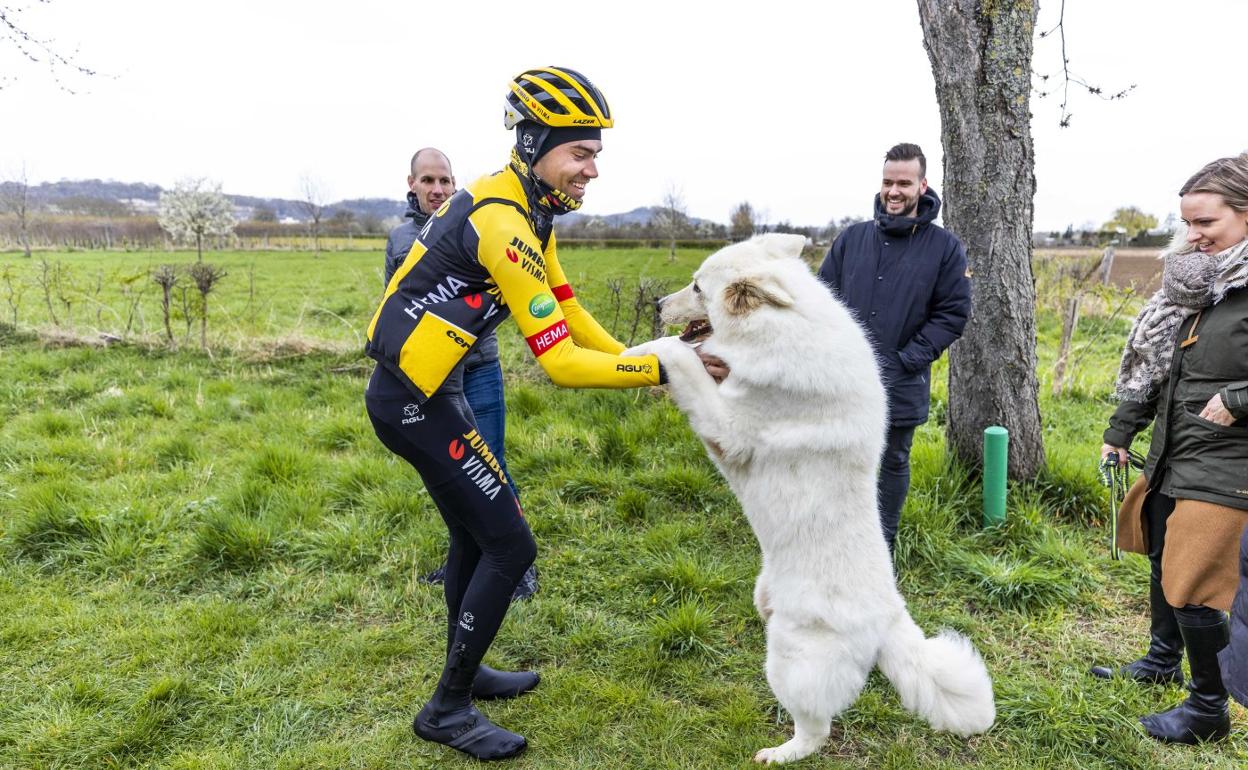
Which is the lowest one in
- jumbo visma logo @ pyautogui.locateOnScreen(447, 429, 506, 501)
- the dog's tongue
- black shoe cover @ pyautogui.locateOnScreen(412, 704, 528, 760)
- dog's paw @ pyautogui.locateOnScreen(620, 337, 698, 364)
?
black shoe cover @ pyautogui.locateOnScreen(412, 704, 528, 760)

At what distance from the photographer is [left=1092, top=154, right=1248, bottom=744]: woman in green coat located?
2539 millimetres

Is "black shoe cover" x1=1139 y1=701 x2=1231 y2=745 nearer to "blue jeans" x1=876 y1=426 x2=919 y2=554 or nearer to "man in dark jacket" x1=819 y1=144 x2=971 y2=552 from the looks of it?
"blue jeans" x1=876 y1=426 x2=919 y2=554

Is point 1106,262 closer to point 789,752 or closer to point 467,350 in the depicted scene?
point 789,752

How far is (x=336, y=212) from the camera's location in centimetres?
4688

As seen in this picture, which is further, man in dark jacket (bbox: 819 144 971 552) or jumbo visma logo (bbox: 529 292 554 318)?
man in dark jacket (bbox: 819 144 971 552)

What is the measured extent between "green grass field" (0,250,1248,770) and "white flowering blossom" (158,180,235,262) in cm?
3691

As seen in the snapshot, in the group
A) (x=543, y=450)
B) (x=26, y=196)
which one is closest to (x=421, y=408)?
(x=543, y=450)

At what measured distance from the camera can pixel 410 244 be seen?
429 centimetres

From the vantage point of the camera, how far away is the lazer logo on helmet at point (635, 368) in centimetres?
249

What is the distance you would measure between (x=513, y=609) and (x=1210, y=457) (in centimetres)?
360

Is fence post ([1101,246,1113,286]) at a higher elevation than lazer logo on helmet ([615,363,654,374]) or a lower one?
higher

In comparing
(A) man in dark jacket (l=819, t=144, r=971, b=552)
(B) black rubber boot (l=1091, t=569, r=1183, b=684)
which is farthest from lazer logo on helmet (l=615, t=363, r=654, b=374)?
(B) black rubber boot (l=1091, t=569, r=1183, b=684)

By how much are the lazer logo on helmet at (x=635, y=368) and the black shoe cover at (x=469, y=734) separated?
185cm

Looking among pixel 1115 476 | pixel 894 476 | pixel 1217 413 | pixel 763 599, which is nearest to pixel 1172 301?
pixel 1217 413
